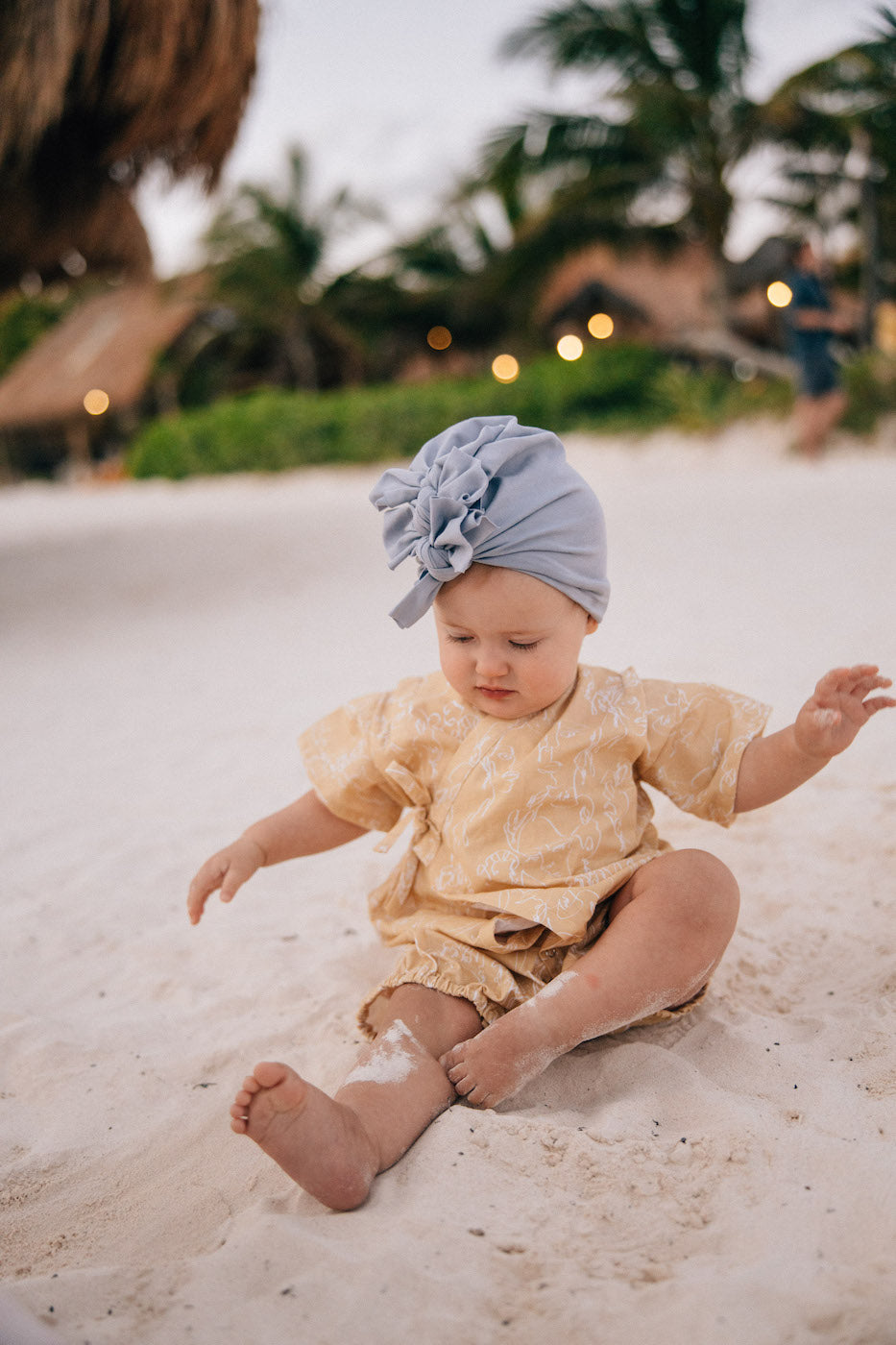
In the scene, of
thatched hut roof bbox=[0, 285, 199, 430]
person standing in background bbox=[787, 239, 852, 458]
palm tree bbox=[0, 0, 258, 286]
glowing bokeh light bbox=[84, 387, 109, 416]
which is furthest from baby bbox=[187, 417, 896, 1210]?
glowing bokeh light bbox=[84, 387, 109, 416]

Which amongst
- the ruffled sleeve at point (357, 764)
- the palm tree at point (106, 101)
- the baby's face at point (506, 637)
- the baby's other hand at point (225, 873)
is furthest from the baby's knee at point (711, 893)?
the palm tree at point (106, 101)

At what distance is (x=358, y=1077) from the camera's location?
4.45 feet

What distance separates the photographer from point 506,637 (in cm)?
151

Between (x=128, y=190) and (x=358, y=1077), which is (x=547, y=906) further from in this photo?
(x=128, y=190)

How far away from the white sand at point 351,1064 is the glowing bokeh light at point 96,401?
56.6 ft

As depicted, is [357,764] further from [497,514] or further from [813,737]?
[813,737]

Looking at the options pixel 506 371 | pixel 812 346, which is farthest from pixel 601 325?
pixel 812 346

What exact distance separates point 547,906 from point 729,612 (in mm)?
2640

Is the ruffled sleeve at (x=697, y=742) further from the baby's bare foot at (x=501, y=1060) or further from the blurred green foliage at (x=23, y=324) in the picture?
the blurred green foliage at (x=23, y=324)

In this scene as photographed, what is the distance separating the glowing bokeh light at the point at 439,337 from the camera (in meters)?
18.0

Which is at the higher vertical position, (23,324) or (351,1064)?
(23,324)

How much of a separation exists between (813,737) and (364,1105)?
2.69 ft

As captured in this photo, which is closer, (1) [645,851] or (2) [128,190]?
(1) [645,851]

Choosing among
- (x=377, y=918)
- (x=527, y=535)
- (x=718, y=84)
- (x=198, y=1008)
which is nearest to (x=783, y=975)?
(x=377, y=918)
